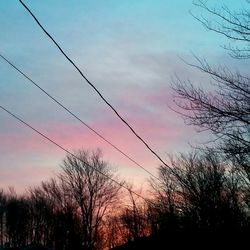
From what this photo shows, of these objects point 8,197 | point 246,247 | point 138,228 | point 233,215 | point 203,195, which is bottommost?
point 246,247

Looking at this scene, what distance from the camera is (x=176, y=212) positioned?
1182 inches

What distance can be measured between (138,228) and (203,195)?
20.5 m

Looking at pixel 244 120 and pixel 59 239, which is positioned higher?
pixel 59 239

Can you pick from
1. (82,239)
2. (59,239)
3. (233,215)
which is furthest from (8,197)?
(233,215)

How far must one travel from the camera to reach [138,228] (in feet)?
154

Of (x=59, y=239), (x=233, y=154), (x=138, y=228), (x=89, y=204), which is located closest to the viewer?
(x=233, y=154)

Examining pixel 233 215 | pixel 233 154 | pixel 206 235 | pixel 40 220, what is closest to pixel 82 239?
pixel 40 220

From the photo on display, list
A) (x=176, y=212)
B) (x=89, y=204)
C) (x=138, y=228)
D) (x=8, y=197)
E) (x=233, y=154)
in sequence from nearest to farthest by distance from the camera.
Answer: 1. (x=233, y=154)
2. (x=176, y=212)
3. (x=138, y=228)
4. (x=89, y=204)
5. (x=8, y=197)

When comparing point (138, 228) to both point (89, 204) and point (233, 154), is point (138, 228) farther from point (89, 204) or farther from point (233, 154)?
point (233, 154)

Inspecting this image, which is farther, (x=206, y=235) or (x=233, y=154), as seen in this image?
(x=206, y=235)

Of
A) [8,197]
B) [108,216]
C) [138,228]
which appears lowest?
[138,228]

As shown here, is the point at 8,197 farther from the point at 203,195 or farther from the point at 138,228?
the point at 203,195

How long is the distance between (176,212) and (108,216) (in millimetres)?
25538

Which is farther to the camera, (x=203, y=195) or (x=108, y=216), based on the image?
(x=108, y=216)
